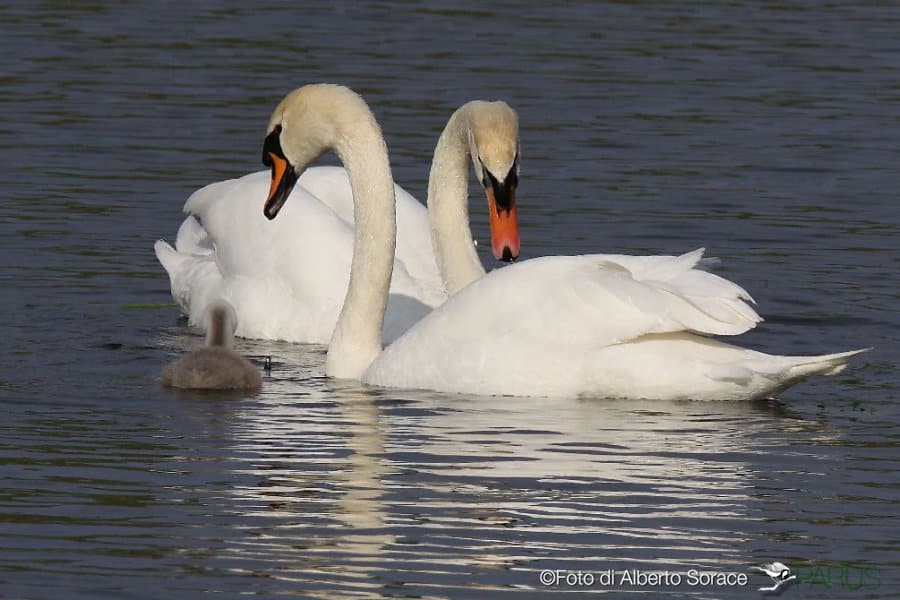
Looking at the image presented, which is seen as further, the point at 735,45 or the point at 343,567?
the point at 735,45

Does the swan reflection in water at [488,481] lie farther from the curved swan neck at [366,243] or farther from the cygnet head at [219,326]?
the cygnet head at [219,326]

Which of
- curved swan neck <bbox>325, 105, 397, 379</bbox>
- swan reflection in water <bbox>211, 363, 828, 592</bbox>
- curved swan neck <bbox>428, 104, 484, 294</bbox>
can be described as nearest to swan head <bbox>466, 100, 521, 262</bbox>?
curved swan neck <bbox>325, 105, 397, 379</bbox>

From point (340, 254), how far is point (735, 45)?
11421 millimetres

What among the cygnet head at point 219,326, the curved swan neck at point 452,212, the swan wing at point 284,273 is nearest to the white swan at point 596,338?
the cygnet head at point 219,326

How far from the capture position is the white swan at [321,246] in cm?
1123

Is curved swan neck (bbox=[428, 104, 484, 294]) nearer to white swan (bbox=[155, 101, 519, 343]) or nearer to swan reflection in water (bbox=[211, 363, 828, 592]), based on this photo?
white swan (bbox=[155, 101, 519, 343])

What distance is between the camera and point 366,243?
37.2 feet

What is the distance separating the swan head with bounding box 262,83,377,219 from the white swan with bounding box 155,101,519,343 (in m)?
0.04

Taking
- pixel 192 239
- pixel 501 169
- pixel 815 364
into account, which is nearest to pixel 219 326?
pixel 501 169

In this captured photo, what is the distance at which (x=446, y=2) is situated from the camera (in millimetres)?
25578

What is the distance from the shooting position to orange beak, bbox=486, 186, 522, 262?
426 inches

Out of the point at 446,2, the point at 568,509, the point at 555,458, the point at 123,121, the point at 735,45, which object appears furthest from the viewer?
the point at 446,2

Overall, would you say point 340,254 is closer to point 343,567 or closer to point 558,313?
point 558,313

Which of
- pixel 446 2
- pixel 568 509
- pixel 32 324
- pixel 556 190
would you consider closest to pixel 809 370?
pixel 568 509
